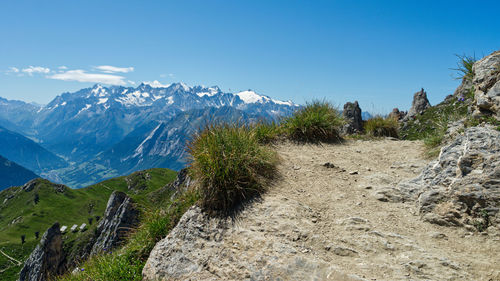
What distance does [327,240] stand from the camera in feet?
20.4

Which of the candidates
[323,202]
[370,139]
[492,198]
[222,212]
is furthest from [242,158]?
[370,139]

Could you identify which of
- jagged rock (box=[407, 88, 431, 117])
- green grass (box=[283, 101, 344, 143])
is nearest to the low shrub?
green grass (box=[283, 101, 344, 143])

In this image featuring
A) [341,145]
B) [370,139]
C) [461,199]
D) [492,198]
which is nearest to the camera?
[492,198]

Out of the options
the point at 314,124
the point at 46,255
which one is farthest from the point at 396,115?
the point at 46,255

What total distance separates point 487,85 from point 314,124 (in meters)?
6.44

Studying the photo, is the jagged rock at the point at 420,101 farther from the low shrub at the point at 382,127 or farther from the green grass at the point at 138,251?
the green grass at the point at 138,251

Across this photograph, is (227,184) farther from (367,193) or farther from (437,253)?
(437,253)

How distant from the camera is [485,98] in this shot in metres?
8.77

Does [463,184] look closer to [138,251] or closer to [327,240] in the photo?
[327,240]

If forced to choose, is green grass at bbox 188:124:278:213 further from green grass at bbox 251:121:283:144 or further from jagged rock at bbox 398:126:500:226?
jagged rock at bbox 398:126:500:226

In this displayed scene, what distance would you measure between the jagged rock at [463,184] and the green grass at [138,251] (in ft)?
20.6

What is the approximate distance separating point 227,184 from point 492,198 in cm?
603

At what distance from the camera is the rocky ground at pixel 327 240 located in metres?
5.25

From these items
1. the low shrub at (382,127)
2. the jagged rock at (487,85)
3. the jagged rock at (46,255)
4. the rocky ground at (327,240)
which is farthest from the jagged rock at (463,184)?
the jagged rock at (46,255)
